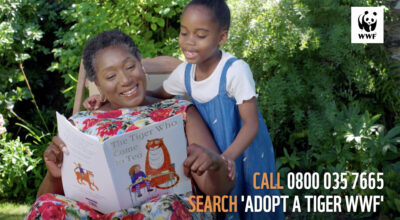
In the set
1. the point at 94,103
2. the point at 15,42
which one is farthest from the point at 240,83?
the point at 15,42

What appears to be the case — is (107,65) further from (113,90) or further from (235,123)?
(235,123)

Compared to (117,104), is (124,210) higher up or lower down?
lower down

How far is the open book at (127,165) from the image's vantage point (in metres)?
2.16

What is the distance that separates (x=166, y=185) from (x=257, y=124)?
0.51 meters

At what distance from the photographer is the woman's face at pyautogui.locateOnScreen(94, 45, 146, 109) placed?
2.52m

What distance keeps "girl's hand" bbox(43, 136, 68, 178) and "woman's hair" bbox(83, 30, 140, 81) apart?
40 centimetres

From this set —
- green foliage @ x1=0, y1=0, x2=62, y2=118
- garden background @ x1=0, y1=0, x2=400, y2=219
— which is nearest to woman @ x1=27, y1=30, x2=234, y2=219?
garden background @ x1=0, y1=0, x2=400, y2=219

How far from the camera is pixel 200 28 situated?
240 cm

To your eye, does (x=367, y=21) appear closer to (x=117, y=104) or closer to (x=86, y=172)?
(x=117, y=104)

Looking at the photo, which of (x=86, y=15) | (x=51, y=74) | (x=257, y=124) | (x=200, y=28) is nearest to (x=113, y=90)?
(x=200, y=28)

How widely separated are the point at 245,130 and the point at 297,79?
2.07m

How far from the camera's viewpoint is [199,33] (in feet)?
7.93

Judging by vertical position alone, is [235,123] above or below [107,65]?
below

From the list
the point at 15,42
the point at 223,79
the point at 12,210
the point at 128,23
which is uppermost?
the point at 128,23
